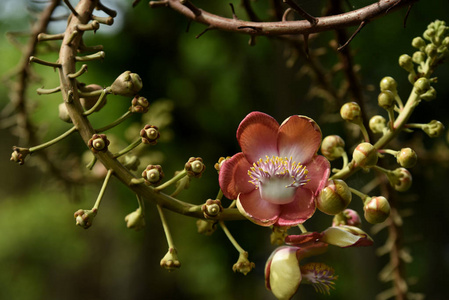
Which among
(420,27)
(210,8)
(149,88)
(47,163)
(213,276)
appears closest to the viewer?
(47,163)

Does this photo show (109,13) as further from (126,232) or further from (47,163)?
(126,232)

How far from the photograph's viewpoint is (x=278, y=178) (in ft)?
1.61

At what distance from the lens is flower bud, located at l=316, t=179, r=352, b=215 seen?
436mm

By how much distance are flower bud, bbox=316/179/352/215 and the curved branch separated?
14 centimetres

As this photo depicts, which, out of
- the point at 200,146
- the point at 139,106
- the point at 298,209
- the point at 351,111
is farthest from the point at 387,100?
the point at 200,146

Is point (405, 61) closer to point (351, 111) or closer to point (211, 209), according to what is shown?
point (351, 111)

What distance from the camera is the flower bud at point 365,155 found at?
448 millimetres

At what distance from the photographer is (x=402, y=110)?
0.51 metres

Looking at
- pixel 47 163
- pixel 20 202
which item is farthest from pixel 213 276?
pixel 47 163

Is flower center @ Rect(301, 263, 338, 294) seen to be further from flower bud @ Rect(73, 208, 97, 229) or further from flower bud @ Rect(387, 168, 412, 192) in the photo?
flower bud @ Rect(73, 208, 97, 229)

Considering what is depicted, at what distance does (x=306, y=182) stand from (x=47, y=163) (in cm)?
62

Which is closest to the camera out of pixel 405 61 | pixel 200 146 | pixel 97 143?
pixel 97 143

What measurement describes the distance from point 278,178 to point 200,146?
2.66 metres

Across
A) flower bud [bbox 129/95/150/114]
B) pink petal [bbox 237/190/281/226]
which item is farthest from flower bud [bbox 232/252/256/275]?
flower bud [bbox 129/95/150/114]
